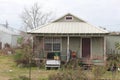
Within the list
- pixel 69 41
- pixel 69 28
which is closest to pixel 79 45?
pixel 69 41

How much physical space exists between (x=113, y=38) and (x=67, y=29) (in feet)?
23.1

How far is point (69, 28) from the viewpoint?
2736cm

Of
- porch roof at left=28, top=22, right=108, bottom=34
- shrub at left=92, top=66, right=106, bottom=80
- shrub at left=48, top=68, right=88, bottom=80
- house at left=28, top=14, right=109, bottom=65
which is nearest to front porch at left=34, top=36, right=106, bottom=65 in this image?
house at left=28, top=14, right=109, bottom=65

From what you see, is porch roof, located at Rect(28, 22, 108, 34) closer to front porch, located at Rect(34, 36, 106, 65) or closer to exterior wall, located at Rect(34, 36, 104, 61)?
front porch, located at Rect(34, 36, 106, 65)

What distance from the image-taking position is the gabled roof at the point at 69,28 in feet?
85.8

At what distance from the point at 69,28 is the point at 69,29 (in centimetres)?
33

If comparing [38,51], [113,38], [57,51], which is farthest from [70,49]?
[113,38]

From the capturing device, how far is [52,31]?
26.4 metres

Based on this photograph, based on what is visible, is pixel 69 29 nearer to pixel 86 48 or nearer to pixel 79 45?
pixel 79 45

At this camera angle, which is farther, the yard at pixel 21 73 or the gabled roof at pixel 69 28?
the gabled roof at pixel 69 28

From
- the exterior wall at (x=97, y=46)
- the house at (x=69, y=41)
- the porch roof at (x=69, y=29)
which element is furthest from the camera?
the exterior wall at (x=97, y=46)

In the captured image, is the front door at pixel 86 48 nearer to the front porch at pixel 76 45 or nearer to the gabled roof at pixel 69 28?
the front porch at pixel 76 45

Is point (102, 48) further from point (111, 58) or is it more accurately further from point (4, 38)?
point (4, 38)

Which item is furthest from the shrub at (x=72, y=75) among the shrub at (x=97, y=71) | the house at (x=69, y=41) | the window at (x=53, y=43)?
the window at (x=53, y=43)
